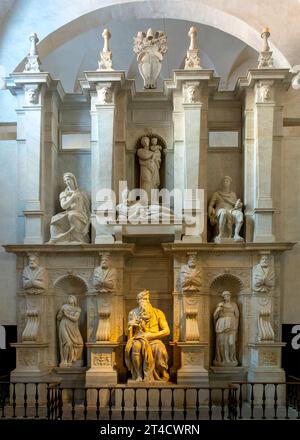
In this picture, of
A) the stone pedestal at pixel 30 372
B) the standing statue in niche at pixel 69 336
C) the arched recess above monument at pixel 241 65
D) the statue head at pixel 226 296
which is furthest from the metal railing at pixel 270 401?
the arched recess above monument at pixel 241 65

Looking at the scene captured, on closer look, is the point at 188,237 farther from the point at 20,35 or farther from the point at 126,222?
the point at 20,35

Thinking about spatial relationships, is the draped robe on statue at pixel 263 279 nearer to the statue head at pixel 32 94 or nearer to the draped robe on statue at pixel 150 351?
the draped robe on statue at pixel 150 351

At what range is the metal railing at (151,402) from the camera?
1307cm

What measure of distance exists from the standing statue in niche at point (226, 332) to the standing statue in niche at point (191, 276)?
693 mm

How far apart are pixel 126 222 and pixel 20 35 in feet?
15.2

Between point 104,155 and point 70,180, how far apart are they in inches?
33.2

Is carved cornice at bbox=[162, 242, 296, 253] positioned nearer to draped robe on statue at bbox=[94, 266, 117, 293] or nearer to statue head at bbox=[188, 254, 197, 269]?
statue head at bbox=[188, 254, 197, 269]

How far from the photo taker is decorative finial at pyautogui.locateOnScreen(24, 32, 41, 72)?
1541 centimetres

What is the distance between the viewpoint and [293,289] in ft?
50.4

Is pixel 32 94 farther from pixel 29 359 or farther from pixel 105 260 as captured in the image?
pixel 29 359

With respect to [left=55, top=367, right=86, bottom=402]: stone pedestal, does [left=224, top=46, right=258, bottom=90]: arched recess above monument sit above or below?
above

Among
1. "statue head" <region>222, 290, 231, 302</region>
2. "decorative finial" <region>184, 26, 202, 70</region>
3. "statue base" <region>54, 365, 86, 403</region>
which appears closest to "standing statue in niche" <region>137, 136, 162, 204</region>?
"decorative finial" <region>184, 26, 202, 70</region>

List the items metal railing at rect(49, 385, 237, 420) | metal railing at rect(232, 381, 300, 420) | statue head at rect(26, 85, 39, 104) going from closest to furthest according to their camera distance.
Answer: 1. metal railing at rect(49, 385, 237, 420)
2. metal railing at rect(232, 381, 300, 420)
3. statue head at rect(26, 85, 39, 104)

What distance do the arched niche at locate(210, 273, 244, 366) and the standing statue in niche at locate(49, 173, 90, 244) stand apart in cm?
266
